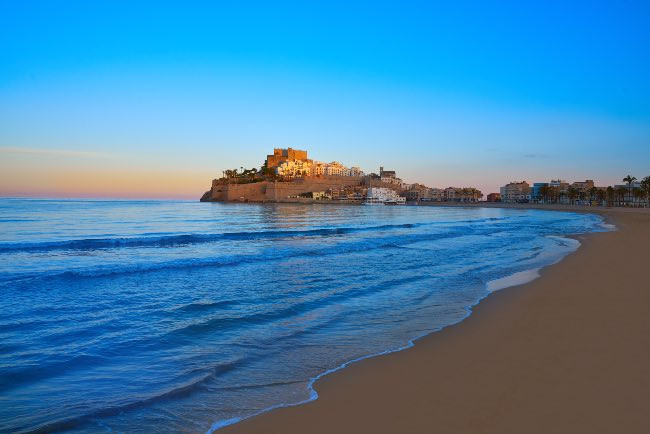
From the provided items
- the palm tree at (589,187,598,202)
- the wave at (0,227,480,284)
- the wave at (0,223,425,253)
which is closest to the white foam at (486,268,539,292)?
the wave at (0,227,480,284)

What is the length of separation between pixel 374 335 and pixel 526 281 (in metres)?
6.41

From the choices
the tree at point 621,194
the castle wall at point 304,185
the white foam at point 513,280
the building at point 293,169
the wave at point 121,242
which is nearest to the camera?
the white foam at point 513,280

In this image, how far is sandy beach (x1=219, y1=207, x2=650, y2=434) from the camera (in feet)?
10.9

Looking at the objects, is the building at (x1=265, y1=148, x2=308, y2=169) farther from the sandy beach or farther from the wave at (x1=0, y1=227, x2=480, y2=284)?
the sandy beach

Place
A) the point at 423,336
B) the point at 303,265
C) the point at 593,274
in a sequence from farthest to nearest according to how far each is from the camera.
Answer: the point at 303,265 → the point at 593,274 → the point at 423,336

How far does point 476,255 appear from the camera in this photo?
17.2 metres

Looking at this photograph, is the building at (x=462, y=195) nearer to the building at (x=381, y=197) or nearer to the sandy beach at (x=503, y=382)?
the building at (x=381, y=197)

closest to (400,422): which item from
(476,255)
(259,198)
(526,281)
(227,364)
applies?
(227,364)

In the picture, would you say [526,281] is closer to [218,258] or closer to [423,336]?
[423,336]

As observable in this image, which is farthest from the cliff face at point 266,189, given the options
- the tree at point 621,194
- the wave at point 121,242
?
the wave at point 121,242

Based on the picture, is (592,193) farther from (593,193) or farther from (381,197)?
(381,197)

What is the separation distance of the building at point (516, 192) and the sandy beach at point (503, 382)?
573ft

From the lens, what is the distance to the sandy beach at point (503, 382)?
3334 millimetres

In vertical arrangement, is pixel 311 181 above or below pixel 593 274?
above
